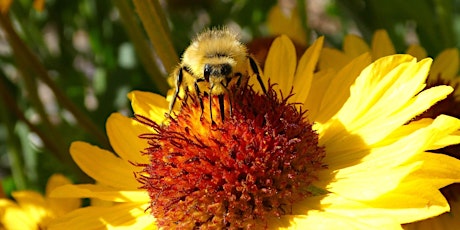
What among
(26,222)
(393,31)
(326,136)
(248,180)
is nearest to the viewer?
(248,180)

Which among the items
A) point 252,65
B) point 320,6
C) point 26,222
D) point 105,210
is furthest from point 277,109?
point 320,6

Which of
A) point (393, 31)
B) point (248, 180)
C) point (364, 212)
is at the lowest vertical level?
point (364, 212)

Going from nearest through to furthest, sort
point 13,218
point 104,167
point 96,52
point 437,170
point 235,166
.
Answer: point 437,170 → point 235,166 → point 104,167 → point 13,218 → point 96,52

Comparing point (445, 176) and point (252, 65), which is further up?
point (252, 65)

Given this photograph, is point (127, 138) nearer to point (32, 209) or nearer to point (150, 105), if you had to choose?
point (150, 105)

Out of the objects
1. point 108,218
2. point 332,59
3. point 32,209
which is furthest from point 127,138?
point 332,59

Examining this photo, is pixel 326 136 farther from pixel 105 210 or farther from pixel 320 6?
pixel 320 6

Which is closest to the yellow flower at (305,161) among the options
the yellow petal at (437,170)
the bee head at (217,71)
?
the yellow petal at (437,170)

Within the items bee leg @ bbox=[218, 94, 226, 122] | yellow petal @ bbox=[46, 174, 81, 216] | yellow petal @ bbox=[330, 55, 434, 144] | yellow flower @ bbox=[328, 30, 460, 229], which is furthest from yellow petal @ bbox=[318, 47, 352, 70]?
yellow petal @ bbox=[46, 174, 81, 216]

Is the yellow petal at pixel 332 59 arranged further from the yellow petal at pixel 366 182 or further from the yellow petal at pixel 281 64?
the yellow petal at pixel 366 182
